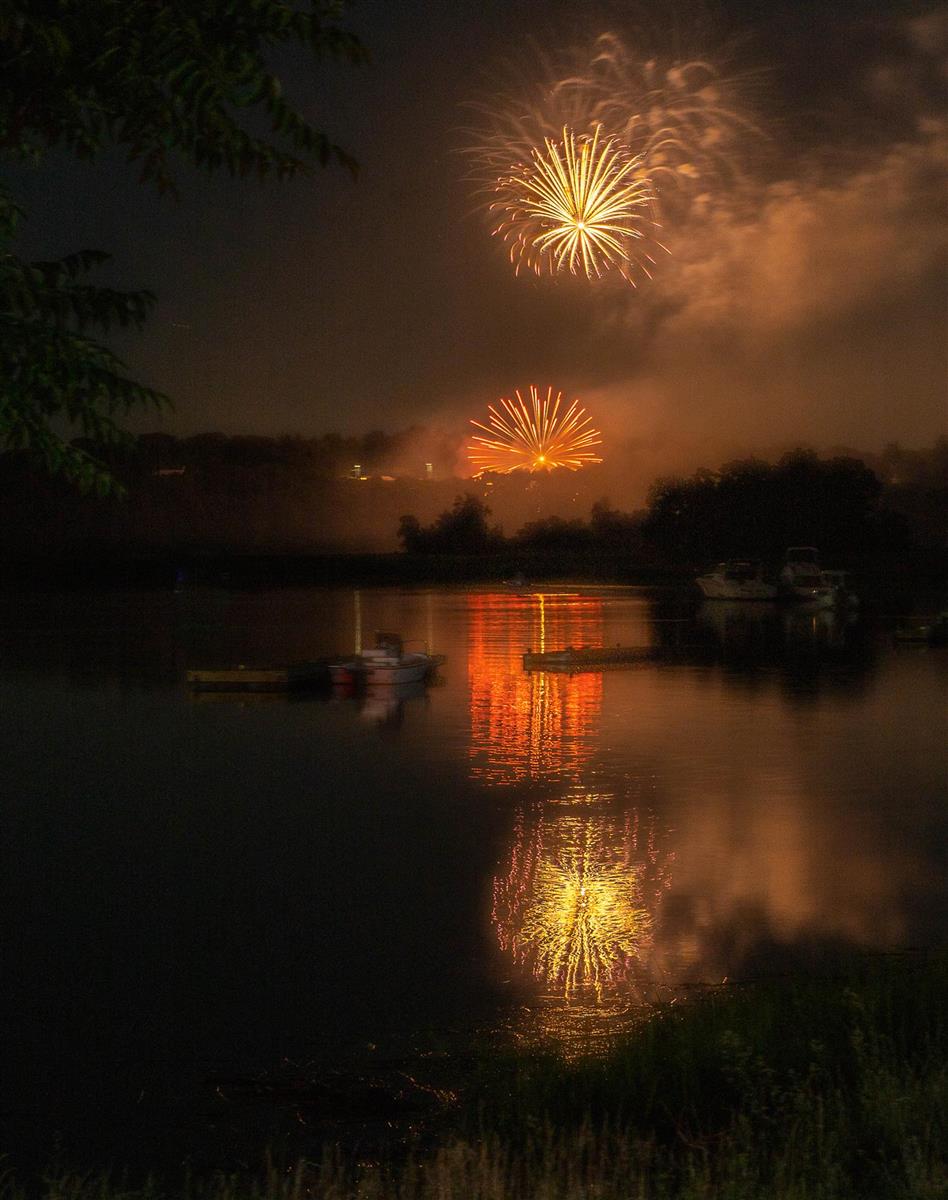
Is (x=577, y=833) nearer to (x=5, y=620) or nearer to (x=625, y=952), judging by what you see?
(x=625, y=952)

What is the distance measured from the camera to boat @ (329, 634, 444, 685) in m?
47.5

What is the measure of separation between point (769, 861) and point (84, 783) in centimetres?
1530

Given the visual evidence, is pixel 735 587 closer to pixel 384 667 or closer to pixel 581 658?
pixel 581 658

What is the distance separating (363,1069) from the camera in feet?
42.4

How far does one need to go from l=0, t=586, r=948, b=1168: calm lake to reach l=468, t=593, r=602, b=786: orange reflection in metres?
0.19

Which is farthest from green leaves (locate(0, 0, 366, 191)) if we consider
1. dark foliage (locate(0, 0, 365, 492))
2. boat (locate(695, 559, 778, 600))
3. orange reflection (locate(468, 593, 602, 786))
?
boat (locate(695, 559, 778, 600))

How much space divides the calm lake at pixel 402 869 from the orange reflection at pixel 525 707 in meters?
0.19

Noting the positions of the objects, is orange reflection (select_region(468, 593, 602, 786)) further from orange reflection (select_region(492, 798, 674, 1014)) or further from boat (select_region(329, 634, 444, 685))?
orange reflection (select_region(492, 798, 674, 1014))

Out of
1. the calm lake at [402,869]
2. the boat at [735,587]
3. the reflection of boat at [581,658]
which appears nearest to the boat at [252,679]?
the calm lake at [402,869]

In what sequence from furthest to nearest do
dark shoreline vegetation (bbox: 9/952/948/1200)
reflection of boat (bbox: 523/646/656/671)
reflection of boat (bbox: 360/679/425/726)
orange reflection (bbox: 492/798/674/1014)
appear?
reflection of boat (bbox: 523/646/656/671)
reflection of boat (bbox: 360/679/425/726)
orange reflection (bbox: 492/798/674/1014)
dark shoreline vegetation (bbox: 9/952/948/1200)

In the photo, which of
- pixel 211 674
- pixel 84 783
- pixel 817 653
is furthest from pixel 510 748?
pixel 817 653

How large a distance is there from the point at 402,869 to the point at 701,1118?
36.5 ft

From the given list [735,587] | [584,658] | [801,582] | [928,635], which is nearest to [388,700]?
[584,658]

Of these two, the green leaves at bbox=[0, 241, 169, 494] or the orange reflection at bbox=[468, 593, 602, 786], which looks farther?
the orange reflection at bbox=[468, 593, 602, 786]
